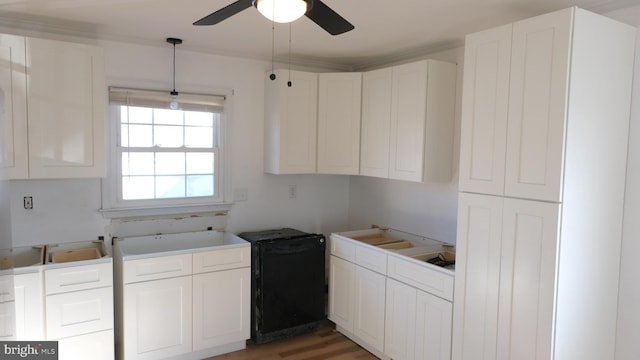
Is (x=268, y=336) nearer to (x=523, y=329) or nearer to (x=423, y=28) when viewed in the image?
(x=523, y=329)

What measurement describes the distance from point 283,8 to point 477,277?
6.12 feet

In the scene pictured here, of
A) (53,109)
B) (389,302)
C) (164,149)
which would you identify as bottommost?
(389,302)

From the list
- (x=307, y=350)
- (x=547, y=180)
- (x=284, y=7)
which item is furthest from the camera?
(x=307, y=350)

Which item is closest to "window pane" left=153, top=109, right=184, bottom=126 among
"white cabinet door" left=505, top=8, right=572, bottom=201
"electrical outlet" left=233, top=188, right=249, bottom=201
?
"electrical outlet" left=233, top=188, right=249, bottom=201

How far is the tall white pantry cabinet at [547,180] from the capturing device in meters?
Result: 2.12

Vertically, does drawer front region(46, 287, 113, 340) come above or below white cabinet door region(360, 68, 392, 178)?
below

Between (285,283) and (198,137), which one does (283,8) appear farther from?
(285,283)

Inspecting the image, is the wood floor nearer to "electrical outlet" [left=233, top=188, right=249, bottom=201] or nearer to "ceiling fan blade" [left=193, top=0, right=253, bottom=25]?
"electrical outlet" [left=233, top=188, right=249, bottom=201]

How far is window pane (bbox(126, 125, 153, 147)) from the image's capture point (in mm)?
3436

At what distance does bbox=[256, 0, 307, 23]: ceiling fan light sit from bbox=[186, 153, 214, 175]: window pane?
7.71 ft

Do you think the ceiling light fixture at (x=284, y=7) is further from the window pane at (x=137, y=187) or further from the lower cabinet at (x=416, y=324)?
the window pane at (x=137, y=187)

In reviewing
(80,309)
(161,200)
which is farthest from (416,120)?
(80,309)

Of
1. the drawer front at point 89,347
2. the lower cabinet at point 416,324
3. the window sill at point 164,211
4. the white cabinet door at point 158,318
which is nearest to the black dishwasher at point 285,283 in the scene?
the window sill at point 164,211

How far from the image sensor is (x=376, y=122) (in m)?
3.65
